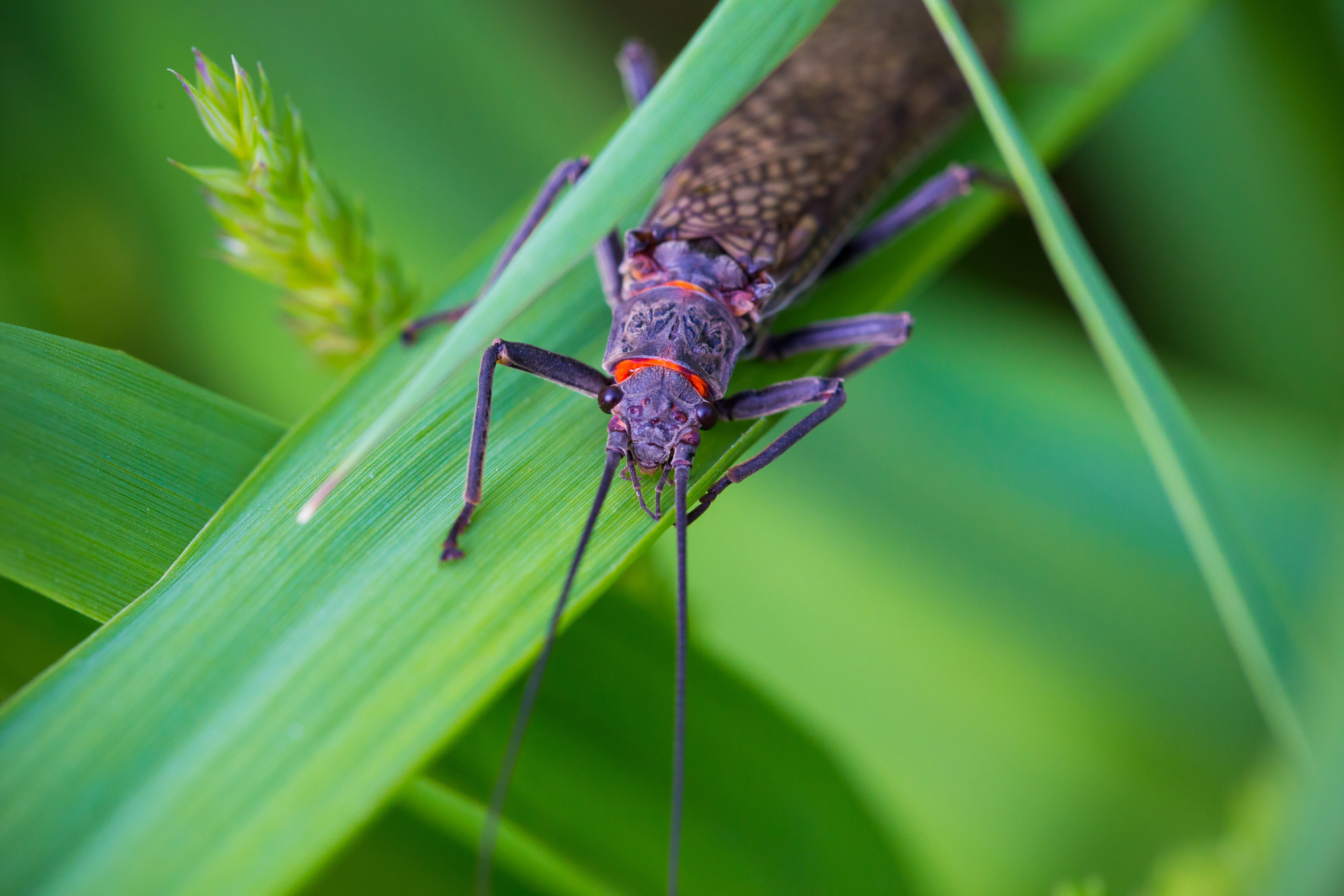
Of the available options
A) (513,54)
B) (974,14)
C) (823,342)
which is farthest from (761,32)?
(513,54)

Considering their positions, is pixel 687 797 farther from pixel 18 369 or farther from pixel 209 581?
pixel 18 369

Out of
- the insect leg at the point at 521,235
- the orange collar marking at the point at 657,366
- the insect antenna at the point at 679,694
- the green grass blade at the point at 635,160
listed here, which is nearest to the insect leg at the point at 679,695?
the insect antenna at the point at 679,694

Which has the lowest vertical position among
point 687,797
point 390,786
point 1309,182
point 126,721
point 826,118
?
point 126,721

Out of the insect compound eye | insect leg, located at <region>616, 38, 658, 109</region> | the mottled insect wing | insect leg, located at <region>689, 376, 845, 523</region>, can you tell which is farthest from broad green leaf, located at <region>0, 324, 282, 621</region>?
insect leg, located at <region>616, 38, 658, 109</region>

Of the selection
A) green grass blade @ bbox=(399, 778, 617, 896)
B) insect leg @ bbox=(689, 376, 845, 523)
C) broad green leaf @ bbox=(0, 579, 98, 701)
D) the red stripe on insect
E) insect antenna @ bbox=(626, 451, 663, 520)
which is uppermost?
the red stripe on insect

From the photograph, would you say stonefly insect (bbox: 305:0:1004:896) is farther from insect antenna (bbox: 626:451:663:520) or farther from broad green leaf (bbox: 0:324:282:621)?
broad green leaf (bbox: 0:324:282:621)
